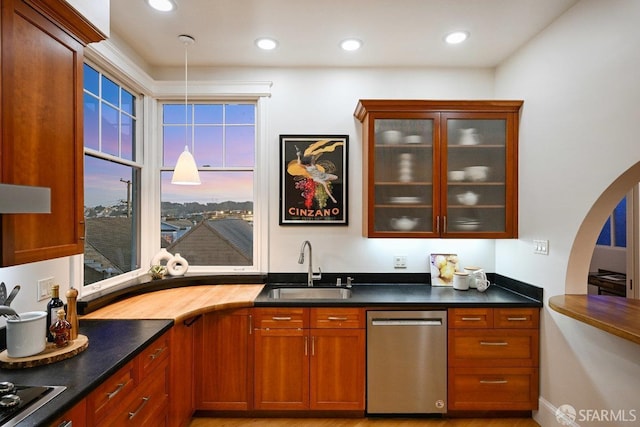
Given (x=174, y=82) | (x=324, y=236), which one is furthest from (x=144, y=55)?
(x=324, y=236)

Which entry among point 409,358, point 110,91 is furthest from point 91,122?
point 409,358

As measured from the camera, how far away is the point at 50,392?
1.19 meters

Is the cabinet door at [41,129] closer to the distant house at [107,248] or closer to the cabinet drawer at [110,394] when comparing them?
the cabinet drawer at [110,394]

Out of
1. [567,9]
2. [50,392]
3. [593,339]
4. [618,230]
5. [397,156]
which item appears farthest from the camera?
[618,230]

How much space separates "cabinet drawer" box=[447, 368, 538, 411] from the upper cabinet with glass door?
3.36ft

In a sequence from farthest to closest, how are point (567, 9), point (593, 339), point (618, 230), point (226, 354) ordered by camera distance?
point (618, 230), point (226, 354), point (567, 9), point (593, 339)

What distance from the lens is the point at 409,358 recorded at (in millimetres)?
2428

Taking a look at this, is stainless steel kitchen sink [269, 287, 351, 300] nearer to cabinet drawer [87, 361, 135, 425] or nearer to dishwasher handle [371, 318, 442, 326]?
dishwasher handle [371, 318, 442, 326]

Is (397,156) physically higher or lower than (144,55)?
lower

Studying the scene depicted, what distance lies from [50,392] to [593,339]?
271 centimetres

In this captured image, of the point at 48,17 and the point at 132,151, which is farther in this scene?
the point at 132,151

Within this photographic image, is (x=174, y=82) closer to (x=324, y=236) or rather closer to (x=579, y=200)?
(x=324, y=236)

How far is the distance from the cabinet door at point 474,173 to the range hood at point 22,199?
8.42 feet

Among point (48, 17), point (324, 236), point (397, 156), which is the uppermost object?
point (48, 17)
